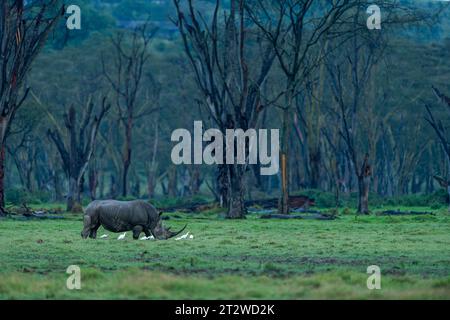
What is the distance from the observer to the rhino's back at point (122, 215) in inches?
1026

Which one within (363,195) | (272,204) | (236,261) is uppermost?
(363,195)

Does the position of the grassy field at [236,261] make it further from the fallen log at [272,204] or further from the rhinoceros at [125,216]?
the fallen log at [272,204]

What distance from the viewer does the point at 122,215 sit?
26.1 meters

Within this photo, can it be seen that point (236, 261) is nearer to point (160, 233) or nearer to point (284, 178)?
point (160, 233)

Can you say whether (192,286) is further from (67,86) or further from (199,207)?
(67,86)

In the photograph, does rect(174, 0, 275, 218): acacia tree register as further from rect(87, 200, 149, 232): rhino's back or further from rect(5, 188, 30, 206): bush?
rect(5, 188, 30, 206): bush

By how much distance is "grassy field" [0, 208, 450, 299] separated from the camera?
54.5 ft

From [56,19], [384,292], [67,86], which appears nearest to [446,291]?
[384,292]

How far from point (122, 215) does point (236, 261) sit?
16.5 feet

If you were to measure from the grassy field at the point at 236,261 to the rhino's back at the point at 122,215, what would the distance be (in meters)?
0.42

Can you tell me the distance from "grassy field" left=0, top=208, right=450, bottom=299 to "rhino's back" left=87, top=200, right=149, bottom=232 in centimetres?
42

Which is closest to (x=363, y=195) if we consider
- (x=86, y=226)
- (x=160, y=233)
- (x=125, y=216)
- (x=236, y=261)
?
(x=160, y=233)

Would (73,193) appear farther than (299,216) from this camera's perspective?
Yes

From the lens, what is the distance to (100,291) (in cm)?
1672
